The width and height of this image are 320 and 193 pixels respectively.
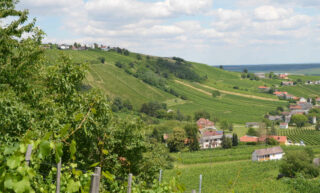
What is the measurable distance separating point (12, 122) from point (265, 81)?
587 feet

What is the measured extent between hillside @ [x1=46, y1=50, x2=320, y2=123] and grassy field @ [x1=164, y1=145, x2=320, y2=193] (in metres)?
43.3

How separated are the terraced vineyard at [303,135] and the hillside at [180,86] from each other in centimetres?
1263

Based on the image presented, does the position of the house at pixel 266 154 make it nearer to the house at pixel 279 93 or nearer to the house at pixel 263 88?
the house at pixel 279 93

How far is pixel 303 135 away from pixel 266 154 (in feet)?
107

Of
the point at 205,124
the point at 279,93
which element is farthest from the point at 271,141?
the point at 279,93

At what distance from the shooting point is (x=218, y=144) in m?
81.1

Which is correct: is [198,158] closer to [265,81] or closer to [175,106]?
[175,106]

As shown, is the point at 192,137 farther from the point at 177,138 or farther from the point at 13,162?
the point at 13,162

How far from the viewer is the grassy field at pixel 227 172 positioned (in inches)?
1251

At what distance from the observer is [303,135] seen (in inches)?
3501

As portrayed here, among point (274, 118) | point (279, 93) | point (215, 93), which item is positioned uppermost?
point (279, 93)

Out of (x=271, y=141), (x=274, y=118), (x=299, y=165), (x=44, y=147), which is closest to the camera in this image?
(x=44, y=147)

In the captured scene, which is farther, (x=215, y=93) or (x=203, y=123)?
(x=215, y=93)

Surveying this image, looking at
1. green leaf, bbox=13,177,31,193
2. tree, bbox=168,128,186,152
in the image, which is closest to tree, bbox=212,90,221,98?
tree, bbox=168,128,186,152
